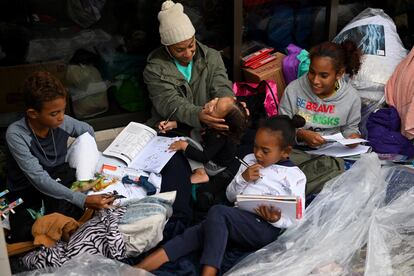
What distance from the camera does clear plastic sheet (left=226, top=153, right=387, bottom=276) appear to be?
2488 mm

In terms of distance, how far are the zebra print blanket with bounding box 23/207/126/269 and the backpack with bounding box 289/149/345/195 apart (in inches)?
45.1

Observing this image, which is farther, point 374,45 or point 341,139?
point 374,45

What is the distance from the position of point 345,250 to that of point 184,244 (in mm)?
799

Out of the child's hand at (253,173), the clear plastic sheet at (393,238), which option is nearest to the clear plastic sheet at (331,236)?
the clear plastic sheet at (393,238)

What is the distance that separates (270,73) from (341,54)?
76cm

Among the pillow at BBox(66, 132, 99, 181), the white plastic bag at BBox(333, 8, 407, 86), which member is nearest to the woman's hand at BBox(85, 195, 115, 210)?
the pillow at BBox(66, 132, 99, 181)

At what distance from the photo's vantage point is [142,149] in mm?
3236

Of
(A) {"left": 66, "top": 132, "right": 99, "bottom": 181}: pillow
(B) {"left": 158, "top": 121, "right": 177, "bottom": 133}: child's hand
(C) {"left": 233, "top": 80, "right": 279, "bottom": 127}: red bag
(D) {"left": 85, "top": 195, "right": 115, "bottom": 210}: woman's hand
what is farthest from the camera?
(C) {"left": 233, "top": 80, "right": 279, "bottom": 127}: red bag

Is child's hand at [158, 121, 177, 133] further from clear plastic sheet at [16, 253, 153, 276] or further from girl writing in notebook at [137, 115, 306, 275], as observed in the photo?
clear plastic sheet at [16, 253, 153, 276]

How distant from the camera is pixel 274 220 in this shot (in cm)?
264

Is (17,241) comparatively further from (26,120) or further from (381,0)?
(381,0)

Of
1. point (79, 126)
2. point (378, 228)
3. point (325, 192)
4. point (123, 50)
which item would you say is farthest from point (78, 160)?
point (378, 228)

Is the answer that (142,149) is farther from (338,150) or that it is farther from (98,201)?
(338,150)

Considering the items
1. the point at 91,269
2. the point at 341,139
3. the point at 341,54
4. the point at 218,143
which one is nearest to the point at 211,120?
the point at 218,143
